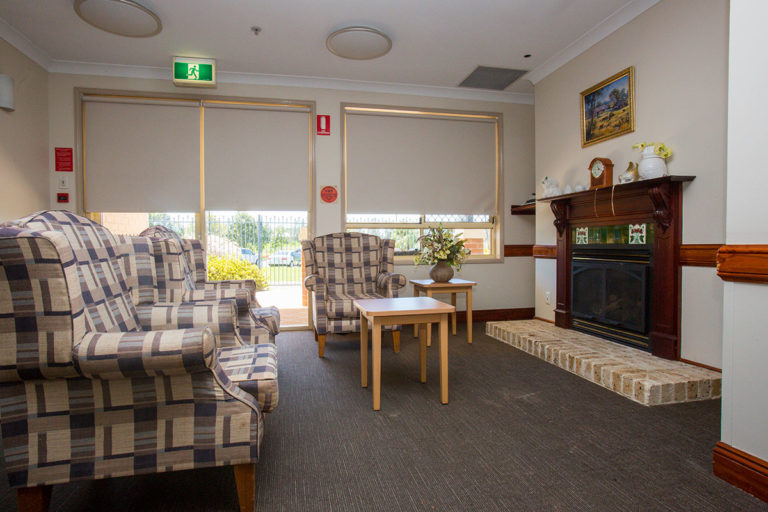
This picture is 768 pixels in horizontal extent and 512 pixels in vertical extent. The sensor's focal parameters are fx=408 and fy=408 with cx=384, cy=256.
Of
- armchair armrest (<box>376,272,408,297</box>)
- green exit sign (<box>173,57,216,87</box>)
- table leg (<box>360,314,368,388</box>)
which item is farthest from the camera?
green exit sign (<box>173,57,216,87</box>)

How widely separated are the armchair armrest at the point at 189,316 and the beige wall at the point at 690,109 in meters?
2.98

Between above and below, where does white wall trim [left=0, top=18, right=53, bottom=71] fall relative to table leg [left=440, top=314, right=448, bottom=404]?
above

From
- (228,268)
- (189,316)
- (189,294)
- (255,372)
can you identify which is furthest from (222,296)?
(228,268)

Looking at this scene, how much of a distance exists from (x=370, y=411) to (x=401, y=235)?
9.47 ft

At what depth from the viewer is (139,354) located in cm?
124

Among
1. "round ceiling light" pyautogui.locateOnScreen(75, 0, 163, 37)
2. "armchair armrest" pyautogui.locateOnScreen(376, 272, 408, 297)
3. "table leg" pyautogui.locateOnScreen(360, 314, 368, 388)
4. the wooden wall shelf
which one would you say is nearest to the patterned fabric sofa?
"table leg" pyautogui.locateOnScreen(360, 314, 368, 388)

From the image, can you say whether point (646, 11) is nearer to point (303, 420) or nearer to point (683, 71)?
point (683, 71)

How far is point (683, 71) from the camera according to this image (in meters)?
2.88

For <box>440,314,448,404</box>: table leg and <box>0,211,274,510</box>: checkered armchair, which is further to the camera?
<box>440,314,448,404</box>: table leg

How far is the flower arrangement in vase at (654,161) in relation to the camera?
2.92m

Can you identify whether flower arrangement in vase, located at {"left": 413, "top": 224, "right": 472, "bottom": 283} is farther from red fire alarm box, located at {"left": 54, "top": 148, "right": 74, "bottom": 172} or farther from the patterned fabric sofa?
red fire alarm box, located at {"left": 54, "top": 148, "right": 74, "bottom": 172}

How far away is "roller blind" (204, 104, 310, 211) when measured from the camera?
4.43 m

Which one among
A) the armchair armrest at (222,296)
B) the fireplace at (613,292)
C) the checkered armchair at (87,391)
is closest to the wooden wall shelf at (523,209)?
the fireplace at (613,292)

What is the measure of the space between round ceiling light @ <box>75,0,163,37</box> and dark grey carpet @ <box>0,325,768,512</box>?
2985mm
